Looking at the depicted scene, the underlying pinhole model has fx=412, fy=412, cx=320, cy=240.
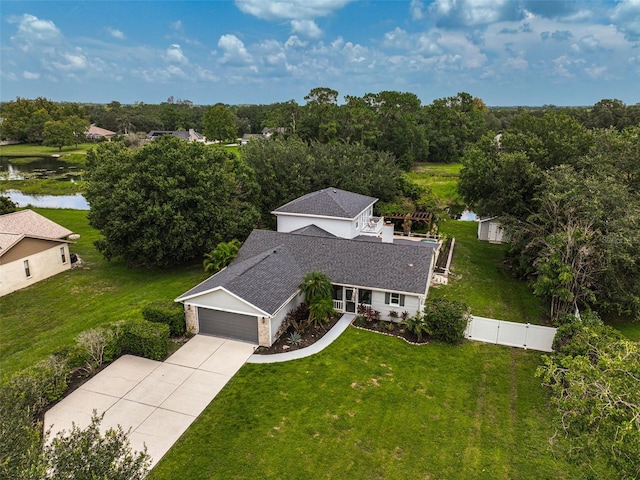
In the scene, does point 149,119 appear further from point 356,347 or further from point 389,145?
point 356,347

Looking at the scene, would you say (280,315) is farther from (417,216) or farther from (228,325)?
(417,216)

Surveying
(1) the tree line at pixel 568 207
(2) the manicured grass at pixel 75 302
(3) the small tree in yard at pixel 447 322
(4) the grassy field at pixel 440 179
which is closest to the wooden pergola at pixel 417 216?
(1) the tree line at pixel 568 207

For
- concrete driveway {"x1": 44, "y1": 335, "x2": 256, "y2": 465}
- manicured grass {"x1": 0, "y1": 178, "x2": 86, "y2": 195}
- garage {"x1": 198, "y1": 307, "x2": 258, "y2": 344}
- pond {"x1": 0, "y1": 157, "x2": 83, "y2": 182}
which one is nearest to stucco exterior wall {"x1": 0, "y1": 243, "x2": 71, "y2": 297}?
concrete driveway {"x1": 44, "y1": 335, "x2": 256, "y2": 465}

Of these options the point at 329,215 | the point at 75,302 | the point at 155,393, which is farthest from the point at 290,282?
the point at 75,302

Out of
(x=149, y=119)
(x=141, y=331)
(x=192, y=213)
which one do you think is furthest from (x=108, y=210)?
(x=149, y=119)

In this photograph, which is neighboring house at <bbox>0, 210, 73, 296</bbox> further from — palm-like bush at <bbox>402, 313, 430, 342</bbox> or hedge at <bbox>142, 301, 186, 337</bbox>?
A: palm-like bush at <bbox>402, 313, 430, 342</bbox>

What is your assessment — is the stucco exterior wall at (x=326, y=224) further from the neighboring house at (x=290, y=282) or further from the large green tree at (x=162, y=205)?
the large green tree at (x=162, y=205)
